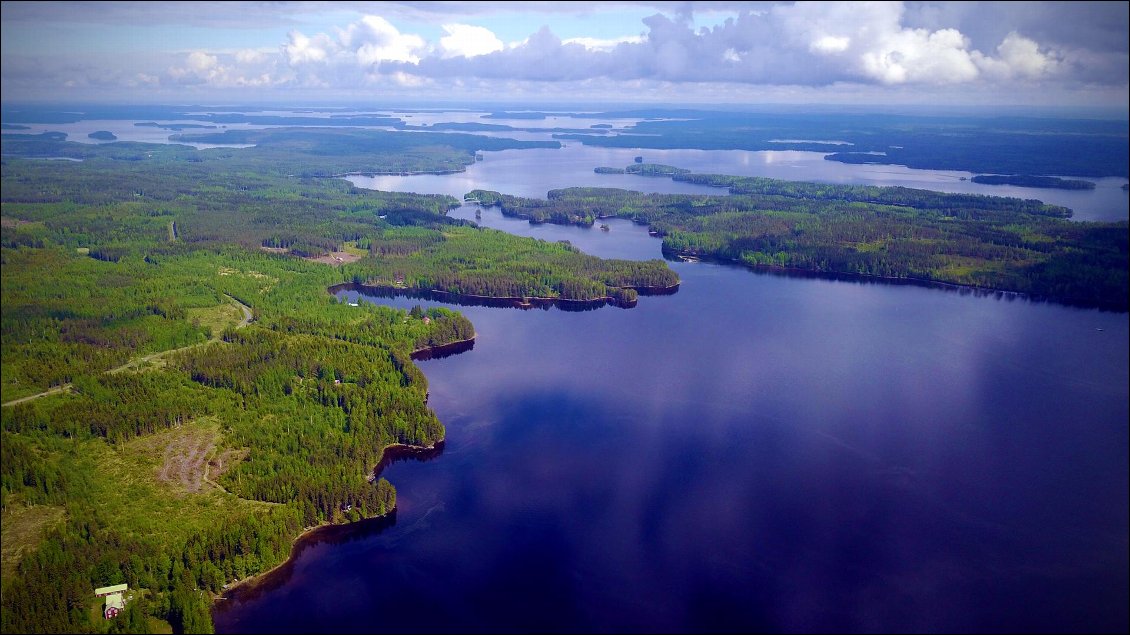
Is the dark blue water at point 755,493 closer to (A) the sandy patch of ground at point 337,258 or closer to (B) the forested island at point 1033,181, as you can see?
(A) the sandy patch of ground at point 337,258

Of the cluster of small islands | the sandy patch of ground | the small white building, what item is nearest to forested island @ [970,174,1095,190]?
the cluster of small islands

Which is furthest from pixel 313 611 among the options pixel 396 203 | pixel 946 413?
pixel 396 203

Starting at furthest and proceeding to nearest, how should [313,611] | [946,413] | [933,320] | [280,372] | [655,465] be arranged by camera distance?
[933,320]
[280,372]
[946,413]
[655,465]
[313,611]

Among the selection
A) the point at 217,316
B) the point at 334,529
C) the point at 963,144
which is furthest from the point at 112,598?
the point at 963,144

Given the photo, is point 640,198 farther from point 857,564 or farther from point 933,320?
point 857,564

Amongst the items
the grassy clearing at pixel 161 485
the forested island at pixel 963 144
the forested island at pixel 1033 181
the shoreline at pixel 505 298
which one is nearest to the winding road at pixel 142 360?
the grassy clearing at pixel 161 485
